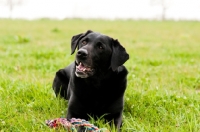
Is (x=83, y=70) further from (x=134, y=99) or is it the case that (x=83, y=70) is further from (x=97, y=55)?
(x=134, y=99)

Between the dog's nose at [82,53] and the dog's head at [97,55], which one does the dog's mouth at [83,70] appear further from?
the dog's nose at [82,53]

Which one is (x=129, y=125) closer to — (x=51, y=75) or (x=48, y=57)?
(x=51, y=75)

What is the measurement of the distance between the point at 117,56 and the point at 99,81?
40 cm

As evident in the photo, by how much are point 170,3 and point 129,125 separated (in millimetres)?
65800

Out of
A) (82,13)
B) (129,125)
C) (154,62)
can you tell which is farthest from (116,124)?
(82,13)

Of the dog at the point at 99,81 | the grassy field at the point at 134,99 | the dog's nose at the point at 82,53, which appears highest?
the dog's nose at the point at 82,53

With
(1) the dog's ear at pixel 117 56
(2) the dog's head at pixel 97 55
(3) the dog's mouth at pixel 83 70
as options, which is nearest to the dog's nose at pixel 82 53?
(2) the dog's head at pixel 97 55

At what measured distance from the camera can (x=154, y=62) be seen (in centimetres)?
763

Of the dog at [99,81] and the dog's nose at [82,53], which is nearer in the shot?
the dog's nose at [82,53]

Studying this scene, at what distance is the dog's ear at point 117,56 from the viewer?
3.58m

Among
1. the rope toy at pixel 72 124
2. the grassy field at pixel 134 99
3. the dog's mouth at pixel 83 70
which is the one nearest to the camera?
the rope toy at pixel 72 124

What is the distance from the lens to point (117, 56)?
3.62 metres

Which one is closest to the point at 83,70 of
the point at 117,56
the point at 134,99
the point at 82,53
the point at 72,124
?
the point at 82,53

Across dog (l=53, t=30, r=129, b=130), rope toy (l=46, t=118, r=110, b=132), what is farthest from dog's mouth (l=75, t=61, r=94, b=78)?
rope toy (l=46, t=118, r=110, b=132)
